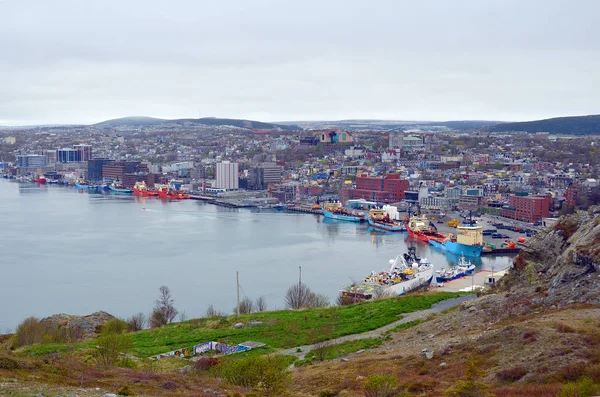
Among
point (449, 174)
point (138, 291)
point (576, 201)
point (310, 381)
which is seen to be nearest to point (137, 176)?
point (449, 174)

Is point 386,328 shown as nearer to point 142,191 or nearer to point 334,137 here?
point 142,191

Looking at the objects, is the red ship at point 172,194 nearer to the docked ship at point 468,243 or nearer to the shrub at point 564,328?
the docked ship at point 468,243

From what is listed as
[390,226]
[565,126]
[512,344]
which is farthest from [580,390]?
[565,126]

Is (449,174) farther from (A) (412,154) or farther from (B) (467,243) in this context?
(B) (467,243)

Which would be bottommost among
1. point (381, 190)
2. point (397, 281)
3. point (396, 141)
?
point (397, 281)

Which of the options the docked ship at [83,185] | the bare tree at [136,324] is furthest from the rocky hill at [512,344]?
the docked ship at [83,185]

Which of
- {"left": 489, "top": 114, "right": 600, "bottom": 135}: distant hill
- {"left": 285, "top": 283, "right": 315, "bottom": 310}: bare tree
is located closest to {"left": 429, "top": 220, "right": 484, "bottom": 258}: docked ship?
{"left": 285, "top": 283, "right": 315, "bottom": 310}: bare tree
